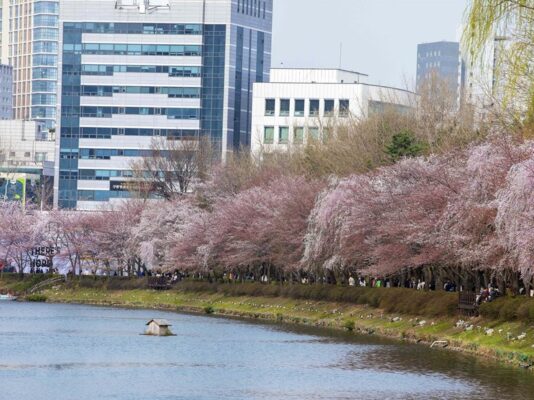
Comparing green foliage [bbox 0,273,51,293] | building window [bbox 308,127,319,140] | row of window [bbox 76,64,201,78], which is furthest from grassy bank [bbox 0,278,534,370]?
row of window [bbox 76,64,201,78]

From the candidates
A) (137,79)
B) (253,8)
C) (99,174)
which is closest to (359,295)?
(137,79)

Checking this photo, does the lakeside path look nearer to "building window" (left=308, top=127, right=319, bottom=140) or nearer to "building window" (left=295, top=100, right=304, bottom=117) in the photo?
"building window" (left=308, top=127, right=319, bottom=140)

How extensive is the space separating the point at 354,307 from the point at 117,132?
4432 inches

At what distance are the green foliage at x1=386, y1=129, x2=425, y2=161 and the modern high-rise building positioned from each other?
Answer: 330ft

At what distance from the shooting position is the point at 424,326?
6706 centimetres

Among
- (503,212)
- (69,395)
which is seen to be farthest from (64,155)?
(69,395)

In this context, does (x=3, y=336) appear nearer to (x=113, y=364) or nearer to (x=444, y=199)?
(x=113, y=364)

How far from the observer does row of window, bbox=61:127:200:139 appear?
611 feet

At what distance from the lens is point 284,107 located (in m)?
162

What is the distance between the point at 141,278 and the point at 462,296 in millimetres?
54144

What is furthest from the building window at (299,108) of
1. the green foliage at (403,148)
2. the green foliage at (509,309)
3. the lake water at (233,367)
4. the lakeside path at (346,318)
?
the green foliage at (509,309)

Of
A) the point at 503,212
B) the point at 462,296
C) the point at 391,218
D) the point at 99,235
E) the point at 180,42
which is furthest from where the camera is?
the point at 180,42

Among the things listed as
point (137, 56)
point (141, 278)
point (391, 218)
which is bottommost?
point (141, 278)

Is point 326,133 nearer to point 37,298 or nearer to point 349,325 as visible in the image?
point 37,298
